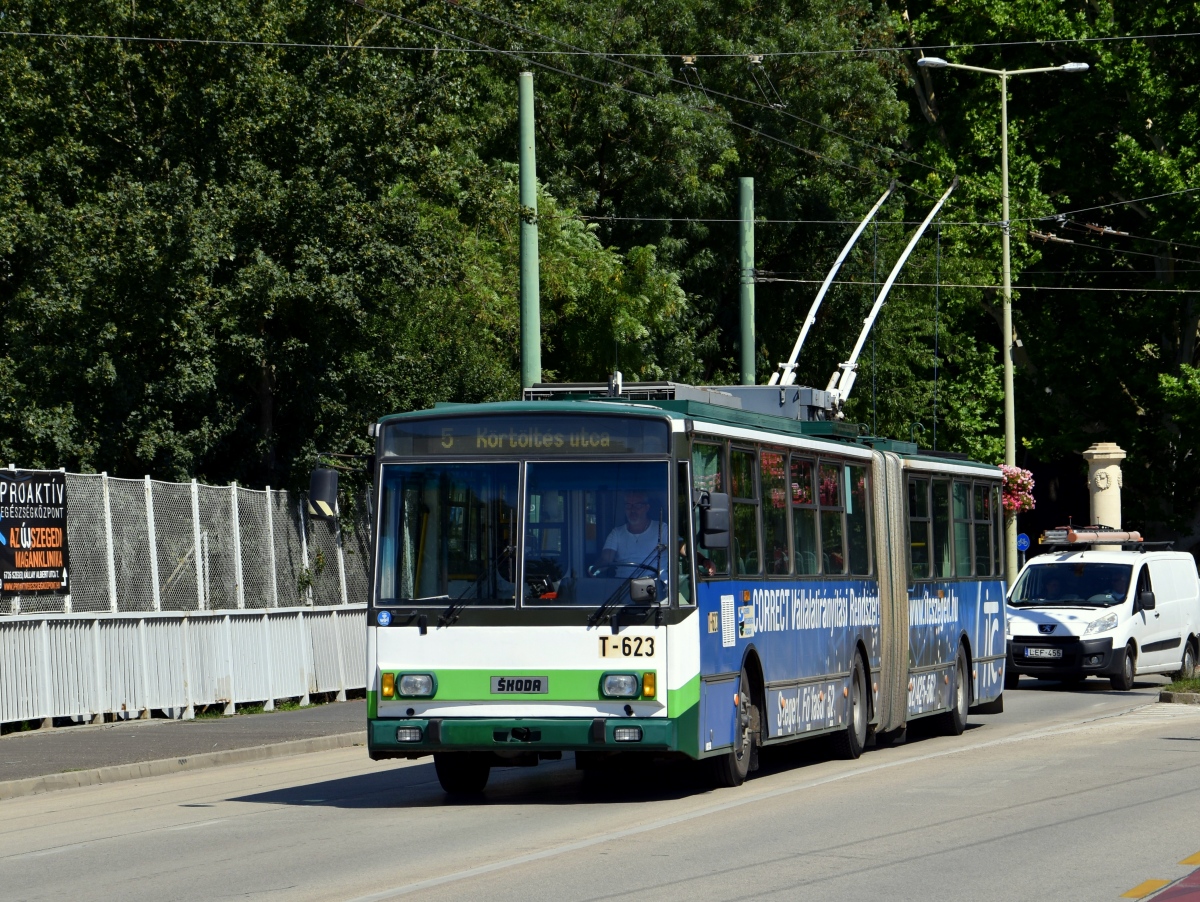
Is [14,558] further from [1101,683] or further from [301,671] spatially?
[1101,683]

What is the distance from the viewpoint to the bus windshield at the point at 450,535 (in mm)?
13883

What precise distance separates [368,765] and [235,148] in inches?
440

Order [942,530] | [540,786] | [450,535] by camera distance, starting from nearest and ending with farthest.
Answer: [450,535] < [540,786] < [942,530]

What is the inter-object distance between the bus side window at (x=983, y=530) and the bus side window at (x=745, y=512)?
7.52m

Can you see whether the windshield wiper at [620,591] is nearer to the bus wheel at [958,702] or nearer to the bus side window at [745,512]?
the bus side window at [745,512]

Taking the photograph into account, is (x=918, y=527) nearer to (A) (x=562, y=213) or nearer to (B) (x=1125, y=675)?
(B) (x=1125, y=675)

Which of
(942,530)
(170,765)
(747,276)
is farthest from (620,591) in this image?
(747,276)

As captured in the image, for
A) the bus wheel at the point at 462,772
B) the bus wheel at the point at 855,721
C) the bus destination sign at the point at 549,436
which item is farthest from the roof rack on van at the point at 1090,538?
the bus destination sign at the point at 549,436

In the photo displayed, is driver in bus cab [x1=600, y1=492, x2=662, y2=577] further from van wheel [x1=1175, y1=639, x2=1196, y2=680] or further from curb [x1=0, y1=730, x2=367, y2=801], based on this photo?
van wheel [x1=1175, y1=639, x2=1196, y2=680]

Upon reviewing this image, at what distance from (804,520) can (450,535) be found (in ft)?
12.8

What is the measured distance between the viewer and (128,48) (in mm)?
26531

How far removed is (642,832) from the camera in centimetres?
1221

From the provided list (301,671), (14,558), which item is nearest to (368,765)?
(14,558)

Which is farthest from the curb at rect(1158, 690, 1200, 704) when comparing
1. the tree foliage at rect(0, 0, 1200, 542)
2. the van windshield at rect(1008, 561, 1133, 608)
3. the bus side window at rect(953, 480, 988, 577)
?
the tree foliage at rect(0, 0, 1200, 542)
